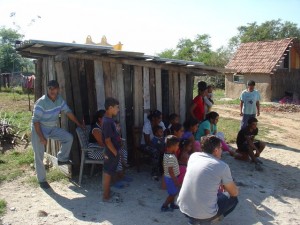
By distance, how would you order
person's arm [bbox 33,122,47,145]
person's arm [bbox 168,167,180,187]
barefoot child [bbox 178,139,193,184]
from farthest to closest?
barefoot child [bbox 178,139,193,184]
person's arm [bbox 33,122,47,145]
person's arm [bbox 168,167,180,187]

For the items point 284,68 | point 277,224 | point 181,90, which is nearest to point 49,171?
point 181,90

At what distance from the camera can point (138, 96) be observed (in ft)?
23.0

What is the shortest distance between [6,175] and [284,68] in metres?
19.8

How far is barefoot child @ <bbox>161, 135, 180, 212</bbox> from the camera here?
486 cm

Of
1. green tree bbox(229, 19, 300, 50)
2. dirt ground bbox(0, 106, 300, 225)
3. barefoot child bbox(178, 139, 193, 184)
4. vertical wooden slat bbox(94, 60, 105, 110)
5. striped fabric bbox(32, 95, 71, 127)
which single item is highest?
green tree bbox(229, 19, 300, 50)

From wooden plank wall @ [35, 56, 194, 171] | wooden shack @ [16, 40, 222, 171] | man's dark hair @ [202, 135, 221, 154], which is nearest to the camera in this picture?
man's dark hair @ [202, 135, 221, 154]

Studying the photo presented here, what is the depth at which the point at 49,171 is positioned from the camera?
659cm

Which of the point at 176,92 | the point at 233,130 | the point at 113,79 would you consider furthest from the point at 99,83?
the point at 233,130

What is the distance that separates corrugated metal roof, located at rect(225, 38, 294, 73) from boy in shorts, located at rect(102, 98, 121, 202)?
17277 millimetres

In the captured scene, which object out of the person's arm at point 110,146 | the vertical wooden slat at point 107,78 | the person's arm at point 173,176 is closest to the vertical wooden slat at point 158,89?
the vertical wooden slat at point 107,78

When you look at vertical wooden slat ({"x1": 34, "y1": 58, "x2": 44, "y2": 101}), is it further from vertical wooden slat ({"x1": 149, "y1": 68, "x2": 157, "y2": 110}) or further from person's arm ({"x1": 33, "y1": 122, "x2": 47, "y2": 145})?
vertical wooden slat ({"x1": 149, "y1": 68, "x2": 157, "y2": 110})

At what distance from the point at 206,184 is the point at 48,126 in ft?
10.5

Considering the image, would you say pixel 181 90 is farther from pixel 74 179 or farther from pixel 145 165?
pixel 74 179

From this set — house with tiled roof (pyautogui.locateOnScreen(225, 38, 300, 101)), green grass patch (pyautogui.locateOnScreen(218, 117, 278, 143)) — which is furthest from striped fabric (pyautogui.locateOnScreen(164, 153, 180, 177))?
house with tiled roof (pyautogui.locateOnScreen(225, 38, 300, 101))
